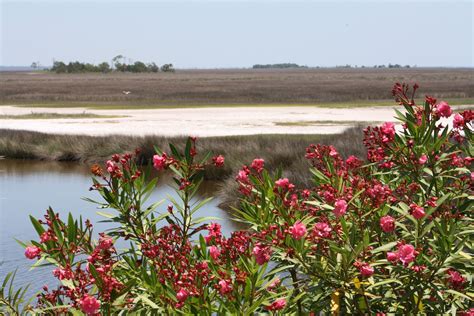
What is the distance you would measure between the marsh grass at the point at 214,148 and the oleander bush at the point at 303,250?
12.7 m

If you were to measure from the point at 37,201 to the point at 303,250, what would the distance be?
16.3 metres

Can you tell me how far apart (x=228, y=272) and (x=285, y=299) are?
285 millimetres

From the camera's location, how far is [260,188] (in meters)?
4.63

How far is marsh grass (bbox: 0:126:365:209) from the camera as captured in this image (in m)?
19.9

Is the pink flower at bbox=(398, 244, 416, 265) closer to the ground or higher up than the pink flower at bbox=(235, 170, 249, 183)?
closer to the ground

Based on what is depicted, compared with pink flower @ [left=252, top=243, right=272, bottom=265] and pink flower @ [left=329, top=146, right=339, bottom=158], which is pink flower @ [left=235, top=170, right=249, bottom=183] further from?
pink flower @ [left=329, top=146, right=339, bottom=158]

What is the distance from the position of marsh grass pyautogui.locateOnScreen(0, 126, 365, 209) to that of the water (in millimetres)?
679

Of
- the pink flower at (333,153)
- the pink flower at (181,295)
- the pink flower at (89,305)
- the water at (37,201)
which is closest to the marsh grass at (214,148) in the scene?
the water at (37,201)

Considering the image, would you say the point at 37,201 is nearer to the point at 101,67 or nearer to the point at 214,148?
the point at 214,148

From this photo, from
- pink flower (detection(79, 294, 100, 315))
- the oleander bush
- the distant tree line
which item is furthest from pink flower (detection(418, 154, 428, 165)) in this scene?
the distant tree line

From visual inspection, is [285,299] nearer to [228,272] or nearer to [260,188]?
[228,272]

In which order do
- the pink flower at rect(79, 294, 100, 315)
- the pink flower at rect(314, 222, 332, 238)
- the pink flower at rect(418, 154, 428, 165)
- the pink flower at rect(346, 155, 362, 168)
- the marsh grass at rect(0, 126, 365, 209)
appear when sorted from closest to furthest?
the pink flower at rect(79, 294, 100, 315), the pink flower at rect(314, 222, 332, 238), the pink flower at rect(418, 154, 428, 165), the pink flower at rect(346, 155, 362, 168), the marsh grass at rect(0, 126, 365, 209)

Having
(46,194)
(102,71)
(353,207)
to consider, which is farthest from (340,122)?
(102,71)

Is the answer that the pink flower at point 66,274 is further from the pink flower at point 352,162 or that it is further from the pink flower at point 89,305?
the pink flower at point 352,162
